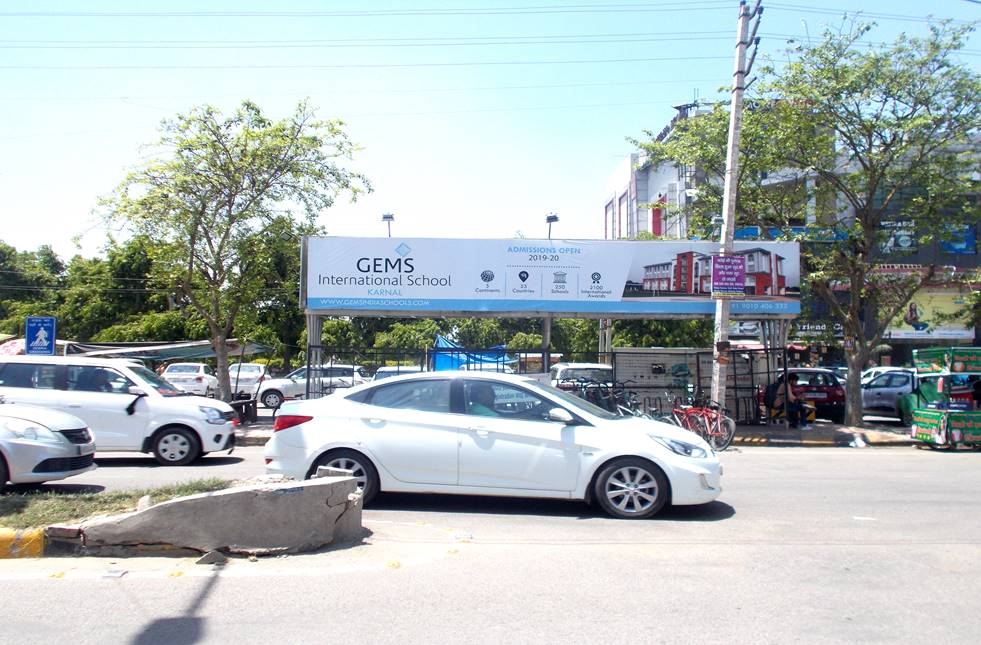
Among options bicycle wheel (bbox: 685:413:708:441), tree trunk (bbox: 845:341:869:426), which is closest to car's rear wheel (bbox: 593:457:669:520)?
bicycle wheel (bbox: 685:413:708:441)

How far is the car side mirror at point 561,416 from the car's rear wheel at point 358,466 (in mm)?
1911

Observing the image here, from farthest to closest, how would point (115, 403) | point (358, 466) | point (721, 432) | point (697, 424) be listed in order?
point (697, 424), point (721, 432), point (115, 403), point (358, 466)

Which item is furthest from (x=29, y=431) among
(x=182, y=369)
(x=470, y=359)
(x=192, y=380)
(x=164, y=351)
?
(x=182, y=369)

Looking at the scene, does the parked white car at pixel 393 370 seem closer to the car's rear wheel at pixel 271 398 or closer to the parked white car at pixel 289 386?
the parked white car at pixel 289 386

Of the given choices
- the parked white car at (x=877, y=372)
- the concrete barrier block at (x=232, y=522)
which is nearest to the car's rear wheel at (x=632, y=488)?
the concrete barrier block at (x=232, y=522)

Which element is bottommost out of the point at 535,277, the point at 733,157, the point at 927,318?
the point at 535,277

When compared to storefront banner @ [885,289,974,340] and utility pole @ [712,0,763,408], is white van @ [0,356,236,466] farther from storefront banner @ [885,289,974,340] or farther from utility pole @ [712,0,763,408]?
storefront banner @ [885,289,974,340]

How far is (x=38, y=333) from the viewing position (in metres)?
16.6

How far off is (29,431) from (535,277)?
1205 centimetres

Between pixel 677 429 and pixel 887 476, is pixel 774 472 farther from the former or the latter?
pixel 677 429

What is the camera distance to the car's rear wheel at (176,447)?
39.7ft

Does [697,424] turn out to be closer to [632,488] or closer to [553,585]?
[632,488]

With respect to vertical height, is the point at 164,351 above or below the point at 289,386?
above

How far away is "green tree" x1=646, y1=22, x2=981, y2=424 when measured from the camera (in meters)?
18.3
